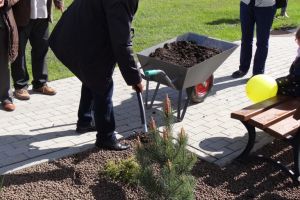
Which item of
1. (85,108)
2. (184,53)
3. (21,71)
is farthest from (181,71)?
(21,71)

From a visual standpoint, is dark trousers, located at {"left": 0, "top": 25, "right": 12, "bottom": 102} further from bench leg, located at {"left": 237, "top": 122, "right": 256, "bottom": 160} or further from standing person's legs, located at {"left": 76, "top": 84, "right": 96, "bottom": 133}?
bench leg, located at {"left": 237, "top": 122, "right": 256, "bottom": 160}

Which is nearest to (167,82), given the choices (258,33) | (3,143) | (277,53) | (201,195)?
(201,195)

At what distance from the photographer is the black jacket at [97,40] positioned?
387cm

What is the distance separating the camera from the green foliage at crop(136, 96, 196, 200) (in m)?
2.96

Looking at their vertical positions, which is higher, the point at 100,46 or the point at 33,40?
the point at 100,46

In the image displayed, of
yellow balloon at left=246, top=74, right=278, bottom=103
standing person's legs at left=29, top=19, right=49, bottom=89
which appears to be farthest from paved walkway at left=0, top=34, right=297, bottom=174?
yellow balloon at left=246, top=74, right=278, bottom=103

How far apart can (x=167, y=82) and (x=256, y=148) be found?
1.15 metres

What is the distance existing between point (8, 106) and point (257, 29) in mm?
3639

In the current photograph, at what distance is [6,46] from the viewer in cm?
547

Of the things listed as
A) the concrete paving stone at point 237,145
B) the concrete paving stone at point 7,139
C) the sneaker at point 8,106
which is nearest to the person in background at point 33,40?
the sneaker at point 8,106

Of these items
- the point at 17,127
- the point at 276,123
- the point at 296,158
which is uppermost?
the point at 276,123

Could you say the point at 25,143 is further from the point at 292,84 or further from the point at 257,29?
the point at 257,29

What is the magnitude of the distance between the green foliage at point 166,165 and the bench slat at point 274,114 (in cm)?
115

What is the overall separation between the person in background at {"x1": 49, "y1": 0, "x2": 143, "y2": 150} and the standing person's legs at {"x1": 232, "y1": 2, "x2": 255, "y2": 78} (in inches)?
124
